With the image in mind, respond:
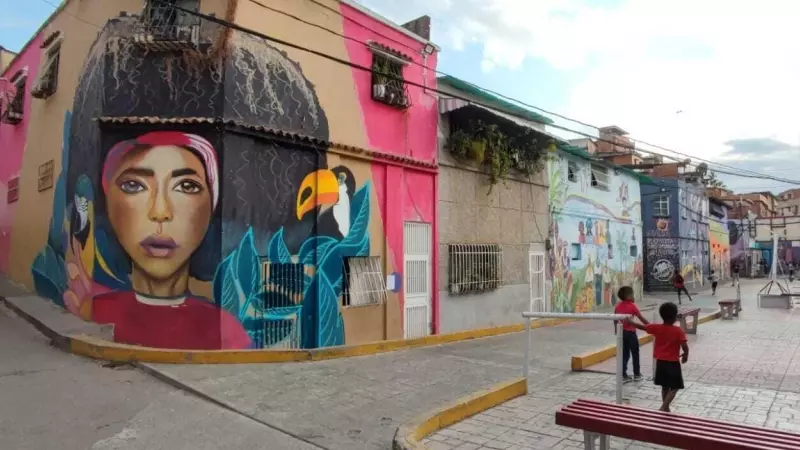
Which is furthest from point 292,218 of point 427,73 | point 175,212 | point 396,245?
point 427,73

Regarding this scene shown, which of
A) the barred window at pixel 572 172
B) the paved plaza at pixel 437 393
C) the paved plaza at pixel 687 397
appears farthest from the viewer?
the barred window at pixel 572 172

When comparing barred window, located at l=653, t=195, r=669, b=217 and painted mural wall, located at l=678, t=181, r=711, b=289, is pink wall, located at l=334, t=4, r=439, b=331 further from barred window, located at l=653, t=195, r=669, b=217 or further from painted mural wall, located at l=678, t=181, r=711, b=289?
painted mural wall, located at l=678, t=181, r=711, b=289

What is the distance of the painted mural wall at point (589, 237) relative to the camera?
1658cm

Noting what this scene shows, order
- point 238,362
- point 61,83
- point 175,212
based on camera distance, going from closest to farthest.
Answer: point 238,362 < point 175,212 < point 61,83

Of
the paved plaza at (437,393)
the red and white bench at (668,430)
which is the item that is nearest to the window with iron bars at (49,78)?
the paved plaza at (437,393)

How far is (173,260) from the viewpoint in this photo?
8109 millimetres

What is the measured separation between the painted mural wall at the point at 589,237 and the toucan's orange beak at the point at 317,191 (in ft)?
28.1

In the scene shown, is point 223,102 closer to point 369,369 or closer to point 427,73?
point 369,369

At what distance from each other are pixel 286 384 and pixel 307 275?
2832mm

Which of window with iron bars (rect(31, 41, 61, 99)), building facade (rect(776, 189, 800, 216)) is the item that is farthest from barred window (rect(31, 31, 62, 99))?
building facade (rect(776, 189, 800, 216))

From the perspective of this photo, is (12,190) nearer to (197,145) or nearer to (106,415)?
(197,145)

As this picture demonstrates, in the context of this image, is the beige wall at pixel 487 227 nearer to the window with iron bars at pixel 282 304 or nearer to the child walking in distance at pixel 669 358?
the window with iron bars at pixel 282 304

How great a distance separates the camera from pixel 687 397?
20.7ft

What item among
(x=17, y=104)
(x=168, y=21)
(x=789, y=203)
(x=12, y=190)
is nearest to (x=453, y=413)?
(x=168, y=21)
